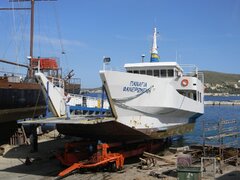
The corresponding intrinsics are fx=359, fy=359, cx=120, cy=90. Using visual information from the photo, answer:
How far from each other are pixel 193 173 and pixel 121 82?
20.4 feet

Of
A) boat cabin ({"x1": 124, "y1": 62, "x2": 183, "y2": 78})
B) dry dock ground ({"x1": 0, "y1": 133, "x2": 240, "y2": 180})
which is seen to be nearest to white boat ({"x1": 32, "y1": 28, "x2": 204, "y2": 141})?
boat cabin ({"x1": 124, "y1": 62, "x2": 183, "y2": 78})

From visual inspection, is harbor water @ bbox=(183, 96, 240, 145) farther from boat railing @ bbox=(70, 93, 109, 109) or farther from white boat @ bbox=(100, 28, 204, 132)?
boat railing @ bbox=(70, 93, 109, 109)

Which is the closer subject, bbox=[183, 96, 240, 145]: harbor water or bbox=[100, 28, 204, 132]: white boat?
bbox=[100, 28, 204, 132]: white boat

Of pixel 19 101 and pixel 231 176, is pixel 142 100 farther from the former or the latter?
pixel 19 101

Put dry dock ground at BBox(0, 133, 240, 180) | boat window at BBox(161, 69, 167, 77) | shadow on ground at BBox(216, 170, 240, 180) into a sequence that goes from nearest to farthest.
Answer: shadow on ground at BBox(216, 170, 240, 180) < dry dock ground at BBox(0, 133, 240, 180) < boat window at BBox(161, 69, 167, 77)

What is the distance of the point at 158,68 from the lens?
72.3 ft

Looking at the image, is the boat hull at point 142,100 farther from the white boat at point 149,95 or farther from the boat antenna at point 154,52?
the boat antenna at point 154,52

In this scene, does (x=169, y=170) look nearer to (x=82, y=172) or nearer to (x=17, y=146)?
(x=82, y=172)

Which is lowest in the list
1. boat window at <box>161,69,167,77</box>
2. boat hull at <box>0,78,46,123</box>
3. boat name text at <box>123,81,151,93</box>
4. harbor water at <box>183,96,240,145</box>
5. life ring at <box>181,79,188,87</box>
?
harbor water at <box>183,96,240,145</box>

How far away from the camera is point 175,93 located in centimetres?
1948

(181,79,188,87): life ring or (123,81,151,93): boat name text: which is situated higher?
(181,79,188,87): life ring

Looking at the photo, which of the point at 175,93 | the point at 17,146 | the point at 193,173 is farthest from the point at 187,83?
the point at 17,146

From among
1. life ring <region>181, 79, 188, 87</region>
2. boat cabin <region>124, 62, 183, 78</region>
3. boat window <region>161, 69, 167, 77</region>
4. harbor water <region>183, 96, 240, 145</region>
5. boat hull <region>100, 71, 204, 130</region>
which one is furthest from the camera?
harbor water <region>183, 96, 240, 145</region>

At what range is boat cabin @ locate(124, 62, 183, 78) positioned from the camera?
21.8 meters
